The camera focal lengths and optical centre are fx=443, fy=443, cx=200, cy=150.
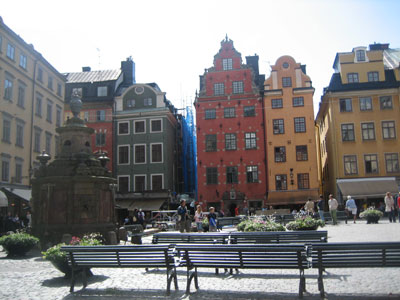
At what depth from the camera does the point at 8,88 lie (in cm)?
3459

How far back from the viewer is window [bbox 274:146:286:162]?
42688mm

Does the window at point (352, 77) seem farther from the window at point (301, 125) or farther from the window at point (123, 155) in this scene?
the window at point (123, 155)

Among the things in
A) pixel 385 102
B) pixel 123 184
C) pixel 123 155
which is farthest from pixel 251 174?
pixel 385 102

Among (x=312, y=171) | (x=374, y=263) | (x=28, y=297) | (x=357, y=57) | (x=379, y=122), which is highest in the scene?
(x=357, y=57)

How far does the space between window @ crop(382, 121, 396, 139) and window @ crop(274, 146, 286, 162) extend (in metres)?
9.13

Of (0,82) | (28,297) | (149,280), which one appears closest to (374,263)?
(149,280)

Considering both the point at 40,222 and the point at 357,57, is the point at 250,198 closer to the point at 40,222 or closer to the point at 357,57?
the point at 357,57

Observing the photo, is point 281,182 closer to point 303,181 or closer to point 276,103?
point 303,181

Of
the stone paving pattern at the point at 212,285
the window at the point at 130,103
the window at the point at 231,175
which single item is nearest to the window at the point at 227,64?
the window at the point at 231,175

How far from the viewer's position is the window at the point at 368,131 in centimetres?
4062

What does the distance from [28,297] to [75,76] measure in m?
48.1

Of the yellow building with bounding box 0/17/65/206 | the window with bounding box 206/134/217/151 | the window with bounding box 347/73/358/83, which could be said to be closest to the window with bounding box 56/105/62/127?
the yellow building with bounding box 0/17/65/206

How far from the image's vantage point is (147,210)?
4319 centimetres

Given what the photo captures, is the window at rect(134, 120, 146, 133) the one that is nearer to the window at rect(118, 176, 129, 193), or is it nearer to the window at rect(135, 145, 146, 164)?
the window at rect(135, 145, 146, 164)
